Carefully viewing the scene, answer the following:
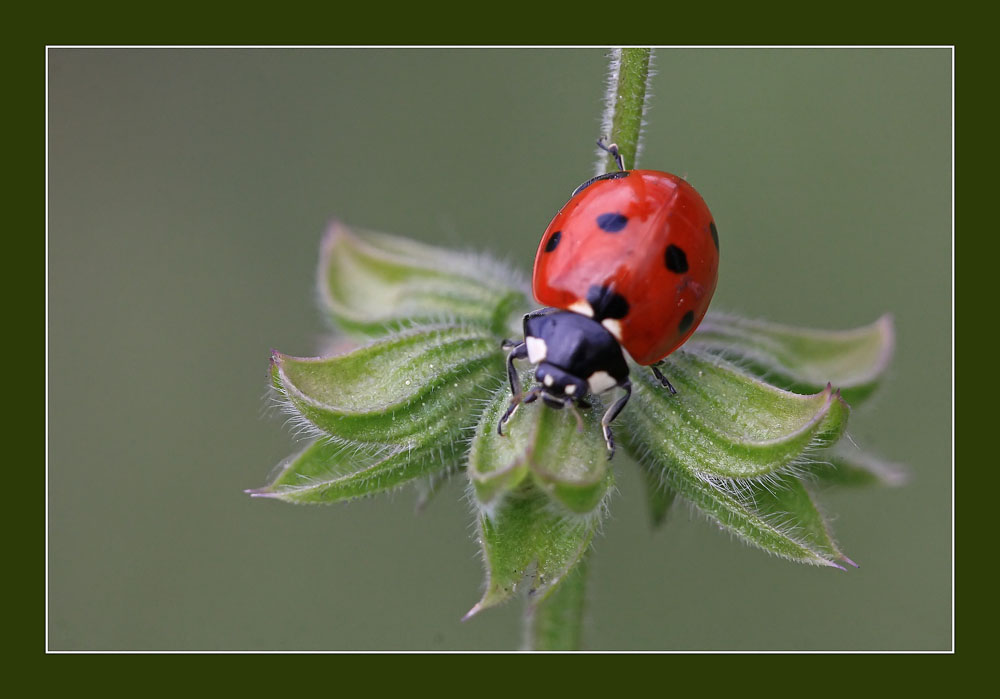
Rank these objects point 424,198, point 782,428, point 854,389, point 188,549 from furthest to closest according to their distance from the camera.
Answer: point 424,198, point 188,549, point 854,389, point 782,428

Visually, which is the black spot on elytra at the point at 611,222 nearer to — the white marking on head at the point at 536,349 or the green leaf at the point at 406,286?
the white marking on head at the point at 536,349

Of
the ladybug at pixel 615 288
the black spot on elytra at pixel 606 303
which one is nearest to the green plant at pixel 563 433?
the ladybug at pixel 615 288

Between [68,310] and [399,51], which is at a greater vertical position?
[399,51]

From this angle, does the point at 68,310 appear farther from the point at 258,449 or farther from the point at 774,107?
the point at 774,107

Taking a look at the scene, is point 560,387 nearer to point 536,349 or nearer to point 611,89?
point 536,349

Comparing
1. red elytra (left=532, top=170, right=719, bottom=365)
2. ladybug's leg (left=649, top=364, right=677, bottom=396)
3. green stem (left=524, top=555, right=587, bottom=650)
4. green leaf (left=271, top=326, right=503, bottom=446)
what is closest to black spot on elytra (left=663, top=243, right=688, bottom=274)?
red elytra (left=532, top=170, right=719, bottom=365)

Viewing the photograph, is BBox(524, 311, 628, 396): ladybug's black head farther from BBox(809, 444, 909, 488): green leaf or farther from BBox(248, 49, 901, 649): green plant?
BBox(809, 444, 909, 488): green leaf

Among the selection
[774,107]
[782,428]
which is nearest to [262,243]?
[774,107]
